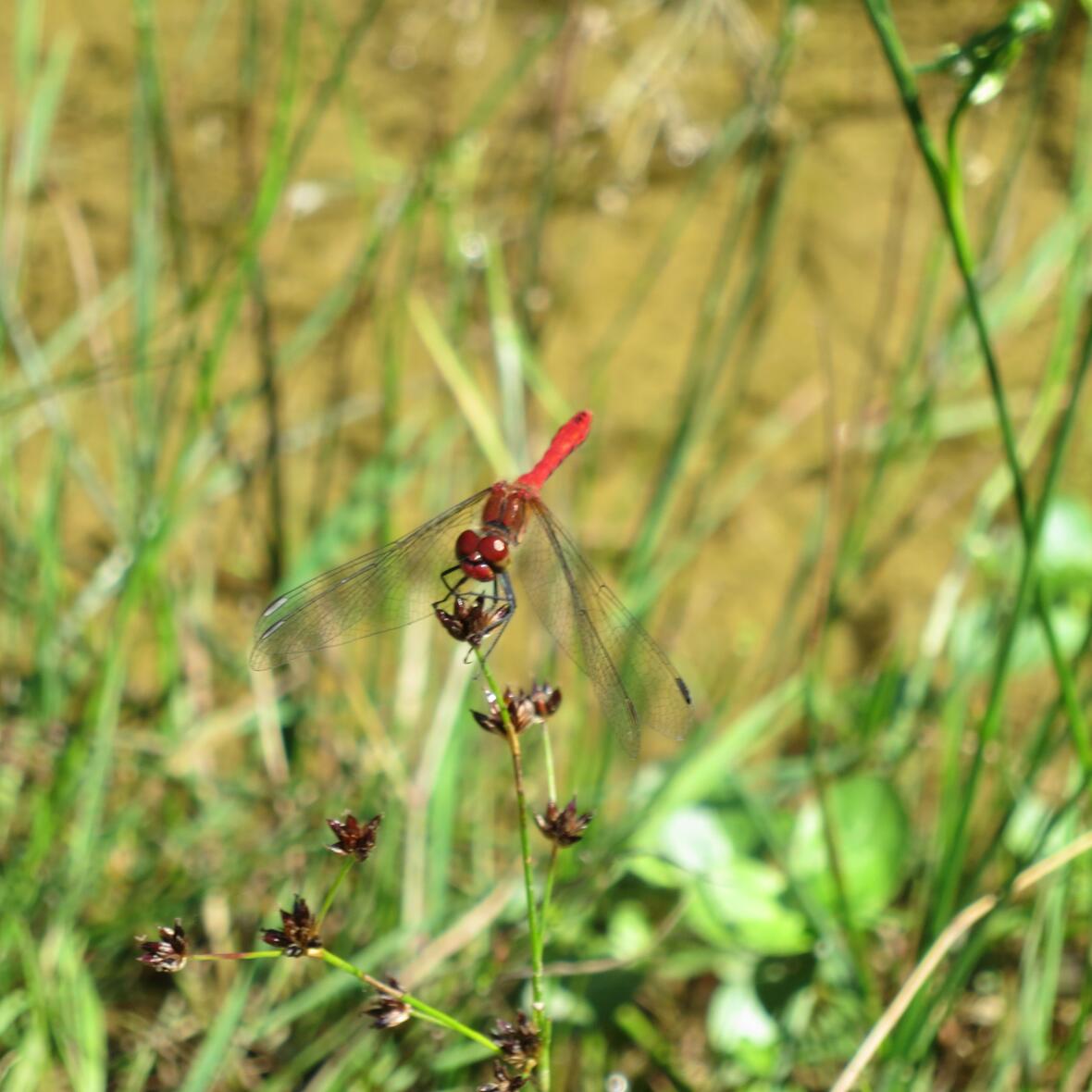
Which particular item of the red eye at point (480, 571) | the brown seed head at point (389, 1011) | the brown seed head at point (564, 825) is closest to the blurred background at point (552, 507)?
the red eye at point (480, 571)

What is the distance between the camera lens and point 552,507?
2059 mm

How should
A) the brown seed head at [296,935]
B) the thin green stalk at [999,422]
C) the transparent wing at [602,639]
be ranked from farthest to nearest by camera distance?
the transparent wing at [602,639] → the thin green stalk at [999,422] → the brown seed head at [296,935]

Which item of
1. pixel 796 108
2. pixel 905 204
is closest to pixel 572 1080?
pixel 905 204

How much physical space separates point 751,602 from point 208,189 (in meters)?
1.27

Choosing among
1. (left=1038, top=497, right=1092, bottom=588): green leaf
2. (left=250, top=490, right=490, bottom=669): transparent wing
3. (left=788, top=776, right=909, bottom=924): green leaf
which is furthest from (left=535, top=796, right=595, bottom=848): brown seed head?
(left=1038, top=497, right=1092, bottom=588): green leaf

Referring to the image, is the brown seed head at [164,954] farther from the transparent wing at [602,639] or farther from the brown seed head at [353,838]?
the transparent wing at [602,639]

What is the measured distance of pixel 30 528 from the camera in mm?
2039

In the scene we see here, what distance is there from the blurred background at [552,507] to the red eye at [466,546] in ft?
1.40

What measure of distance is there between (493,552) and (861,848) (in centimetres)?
67

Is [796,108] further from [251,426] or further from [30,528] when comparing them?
[30,528]

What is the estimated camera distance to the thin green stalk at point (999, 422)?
93 cm

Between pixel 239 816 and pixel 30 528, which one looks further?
pixel 30 528

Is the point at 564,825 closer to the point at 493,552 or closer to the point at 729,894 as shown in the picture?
the point at 493,552

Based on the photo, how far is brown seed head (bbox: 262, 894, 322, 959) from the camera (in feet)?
2.46
